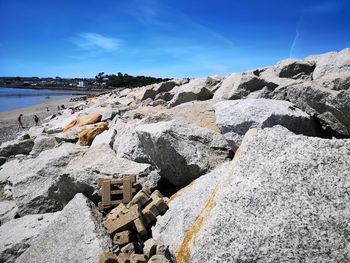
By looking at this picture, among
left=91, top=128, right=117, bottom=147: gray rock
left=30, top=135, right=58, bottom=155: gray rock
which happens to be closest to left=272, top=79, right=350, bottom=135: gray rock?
left=91, top=128, right=117, bottom=147: gray rock

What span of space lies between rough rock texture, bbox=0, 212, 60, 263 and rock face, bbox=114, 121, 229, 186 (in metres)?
1.92

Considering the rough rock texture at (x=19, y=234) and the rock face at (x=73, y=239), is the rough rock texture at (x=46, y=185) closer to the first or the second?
the rough rock texture at (x=19, y=234)

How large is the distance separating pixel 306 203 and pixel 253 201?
39cm

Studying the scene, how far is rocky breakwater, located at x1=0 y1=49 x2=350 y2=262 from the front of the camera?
2143 millimetres

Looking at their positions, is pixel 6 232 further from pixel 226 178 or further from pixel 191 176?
pixel 226 178

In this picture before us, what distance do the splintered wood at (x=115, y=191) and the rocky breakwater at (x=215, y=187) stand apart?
0.10m

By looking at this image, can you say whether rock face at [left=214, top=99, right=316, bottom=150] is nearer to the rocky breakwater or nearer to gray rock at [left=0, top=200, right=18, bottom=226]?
the rocky breakwater

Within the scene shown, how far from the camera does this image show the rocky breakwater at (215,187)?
7.03ft

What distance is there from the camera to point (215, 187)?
3.08 m

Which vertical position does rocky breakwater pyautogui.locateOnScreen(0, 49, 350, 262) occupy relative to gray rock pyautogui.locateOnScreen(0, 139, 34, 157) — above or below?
above

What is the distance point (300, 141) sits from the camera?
2.58m

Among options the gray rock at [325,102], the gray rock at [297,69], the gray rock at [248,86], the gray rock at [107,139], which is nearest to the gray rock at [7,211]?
the gray rock at [107,139]

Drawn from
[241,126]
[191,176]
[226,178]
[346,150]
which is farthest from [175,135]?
[346,150]

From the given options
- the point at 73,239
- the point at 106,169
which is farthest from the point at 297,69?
the point at 73,239
